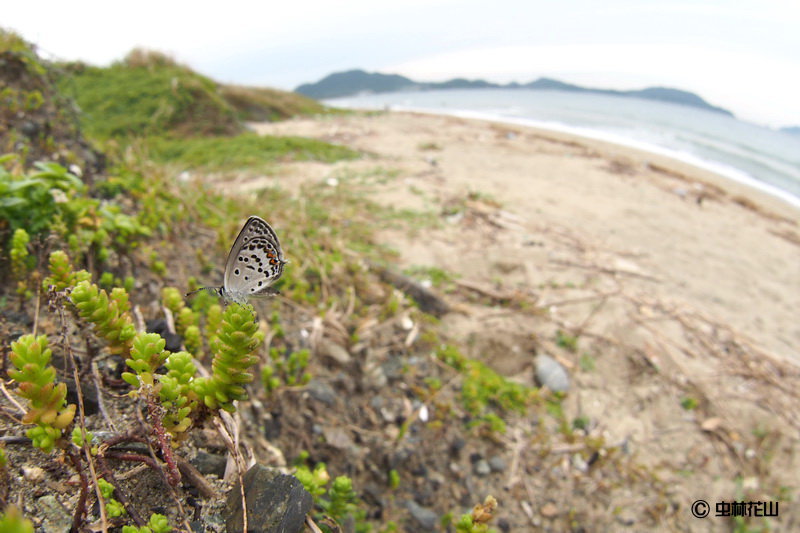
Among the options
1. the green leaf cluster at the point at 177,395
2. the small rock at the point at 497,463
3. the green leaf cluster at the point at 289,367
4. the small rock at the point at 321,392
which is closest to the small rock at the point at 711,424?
the small rock at the point at 497,463

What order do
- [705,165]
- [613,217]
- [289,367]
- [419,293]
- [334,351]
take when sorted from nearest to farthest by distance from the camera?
1. [289,367]
2. [334,351]
3. [419,293]
4. [613,217]
5. [705,165]

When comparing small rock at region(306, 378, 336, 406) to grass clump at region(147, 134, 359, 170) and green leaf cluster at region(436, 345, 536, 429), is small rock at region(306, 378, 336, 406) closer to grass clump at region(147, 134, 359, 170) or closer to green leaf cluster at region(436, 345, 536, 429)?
green leaf cluster at region(436, 345, 536, 429)

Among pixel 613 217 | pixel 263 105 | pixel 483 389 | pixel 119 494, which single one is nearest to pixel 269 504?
pixel 119 494

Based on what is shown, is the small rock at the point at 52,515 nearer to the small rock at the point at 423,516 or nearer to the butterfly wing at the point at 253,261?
the butterfly wing at the point at 253,261

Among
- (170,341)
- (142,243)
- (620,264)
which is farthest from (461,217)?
(170,341)

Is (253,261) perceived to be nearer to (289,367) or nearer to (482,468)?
(289,367)

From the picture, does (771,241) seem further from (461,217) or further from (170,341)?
(170,341)

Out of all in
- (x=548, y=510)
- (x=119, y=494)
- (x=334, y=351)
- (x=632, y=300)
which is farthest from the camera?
(x=632, y=300)
